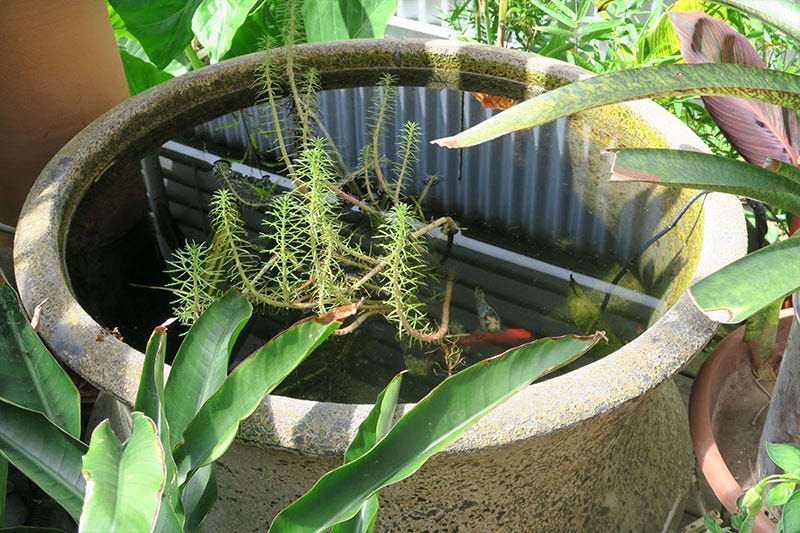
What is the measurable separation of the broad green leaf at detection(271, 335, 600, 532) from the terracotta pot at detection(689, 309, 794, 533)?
43 centimetres

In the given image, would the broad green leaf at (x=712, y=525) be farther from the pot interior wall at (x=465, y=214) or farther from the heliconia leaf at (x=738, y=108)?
the heliconia leaf at (x=738, y=108)

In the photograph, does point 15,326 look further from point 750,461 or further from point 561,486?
point 750,461

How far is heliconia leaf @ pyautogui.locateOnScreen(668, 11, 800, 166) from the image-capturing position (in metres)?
1.18

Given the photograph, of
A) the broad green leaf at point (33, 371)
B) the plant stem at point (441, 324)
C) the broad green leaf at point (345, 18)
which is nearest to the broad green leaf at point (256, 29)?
the broad green leaf at point (345, 18)

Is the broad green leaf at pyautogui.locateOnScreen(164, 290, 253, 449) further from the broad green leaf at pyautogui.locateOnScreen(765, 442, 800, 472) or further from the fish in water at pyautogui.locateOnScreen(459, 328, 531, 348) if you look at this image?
the broad green leaf at pyautogui.locateOnScreen(765, 442, 800, 472)

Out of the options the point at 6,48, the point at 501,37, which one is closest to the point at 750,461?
the point at 501,37

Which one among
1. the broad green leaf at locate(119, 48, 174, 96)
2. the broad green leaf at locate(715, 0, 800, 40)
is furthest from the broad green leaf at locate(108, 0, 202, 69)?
the broad green leaf at locate(715, 0, 800, 40)

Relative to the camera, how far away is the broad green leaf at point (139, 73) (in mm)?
1792

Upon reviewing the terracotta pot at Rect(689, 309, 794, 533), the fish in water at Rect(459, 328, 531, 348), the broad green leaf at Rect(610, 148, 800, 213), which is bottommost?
the terracotta pot at Rect(689, 309, 794, 533)

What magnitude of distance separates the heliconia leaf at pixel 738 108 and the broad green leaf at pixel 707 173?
0.42m

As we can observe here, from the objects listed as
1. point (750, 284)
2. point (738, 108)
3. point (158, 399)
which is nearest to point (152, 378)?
point (158, 399)

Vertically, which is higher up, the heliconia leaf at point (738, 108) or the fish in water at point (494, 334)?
the heliconia leaf at point (738, 108)

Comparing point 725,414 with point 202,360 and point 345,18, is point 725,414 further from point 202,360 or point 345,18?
point 345,18

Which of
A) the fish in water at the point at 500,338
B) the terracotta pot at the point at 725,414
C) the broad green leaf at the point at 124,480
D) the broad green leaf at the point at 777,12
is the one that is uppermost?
the broad green leaf at the point at 777,12
